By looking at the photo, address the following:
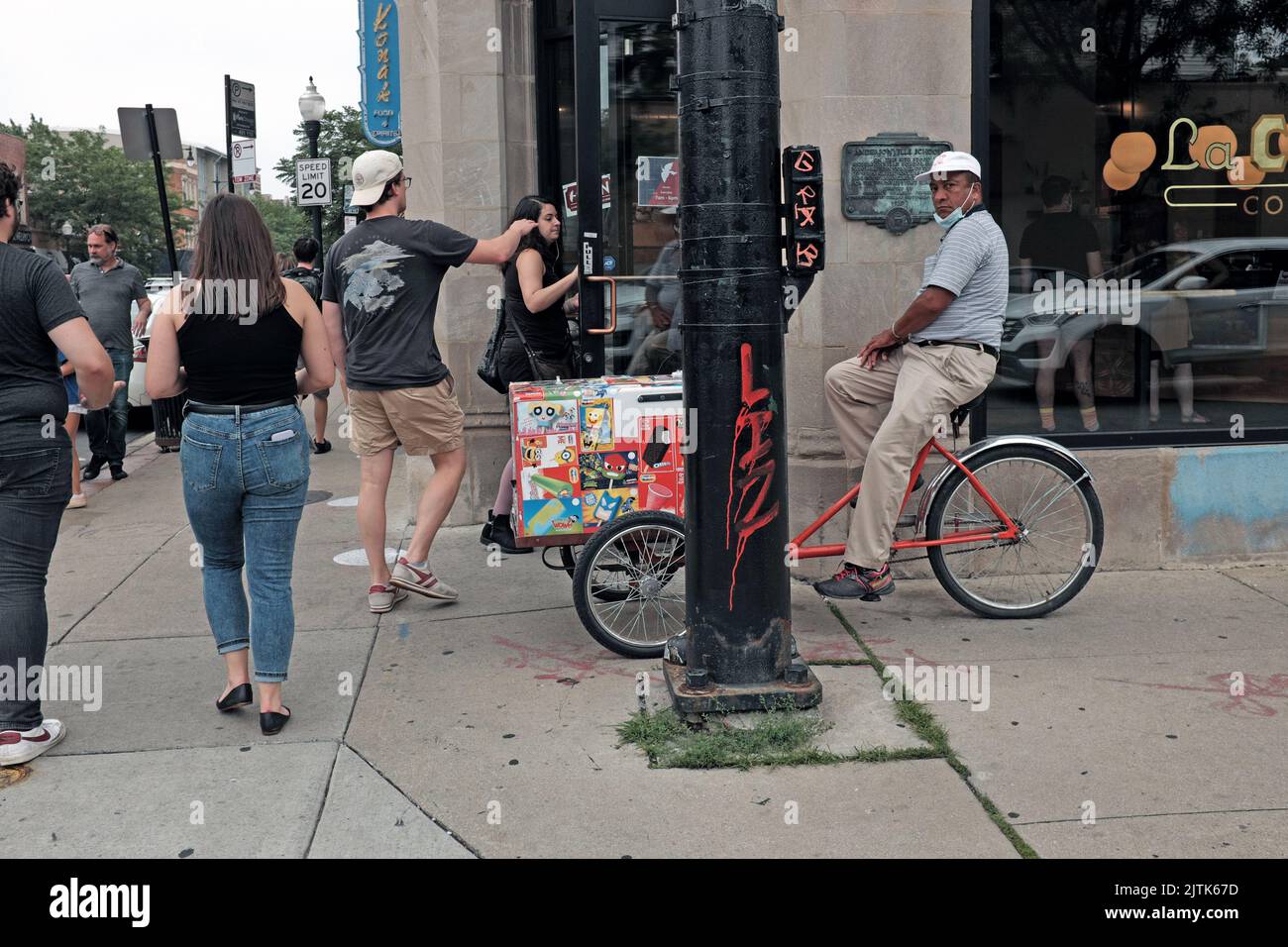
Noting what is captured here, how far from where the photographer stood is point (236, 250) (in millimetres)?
4562

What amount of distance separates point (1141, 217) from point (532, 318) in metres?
3.37

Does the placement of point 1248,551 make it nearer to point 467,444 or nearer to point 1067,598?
point 1067,598

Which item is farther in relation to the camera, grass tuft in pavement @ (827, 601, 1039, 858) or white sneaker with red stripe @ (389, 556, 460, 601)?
white sneaker with red stripe @ (389, 556, 460, 601)

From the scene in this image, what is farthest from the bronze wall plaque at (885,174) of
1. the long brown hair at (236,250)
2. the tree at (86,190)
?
the tree at (86,190)

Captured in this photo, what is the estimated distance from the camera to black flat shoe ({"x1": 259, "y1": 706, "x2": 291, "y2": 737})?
473cm

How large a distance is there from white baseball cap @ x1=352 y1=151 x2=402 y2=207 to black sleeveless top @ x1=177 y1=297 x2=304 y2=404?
141cm

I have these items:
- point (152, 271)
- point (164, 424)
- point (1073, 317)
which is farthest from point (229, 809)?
point (152, 271)

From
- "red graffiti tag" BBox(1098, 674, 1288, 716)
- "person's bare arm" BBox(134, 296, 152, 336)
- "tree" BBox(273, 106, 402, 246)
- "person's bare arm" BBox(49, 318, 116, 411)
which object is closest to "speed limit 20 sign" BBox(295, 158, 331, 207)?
"person's bare arm" BBox(134, 296, 152, 336)

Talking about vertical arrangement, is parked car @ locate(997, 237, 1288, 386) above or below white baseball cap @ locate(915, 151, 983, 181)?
below

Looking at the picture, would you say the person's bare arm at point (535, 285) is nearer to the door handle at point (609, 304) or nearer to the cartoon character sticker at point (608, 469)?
the door handle at point (609, 304)

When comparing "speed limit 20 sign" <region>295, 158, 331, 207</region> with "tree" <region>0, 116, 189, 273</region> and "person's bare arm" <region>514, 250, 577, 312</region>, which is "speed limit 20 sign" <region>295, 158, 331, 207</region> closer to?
"person's bare arm" <region>514, 250, 577, 312</region>

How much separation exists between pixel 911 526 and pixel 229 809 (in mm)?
3546

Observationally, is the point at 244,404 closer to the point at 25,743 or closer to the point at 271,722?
the point at 271,722

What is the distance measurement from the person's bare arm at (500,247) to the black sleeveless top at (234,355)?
133 cm
